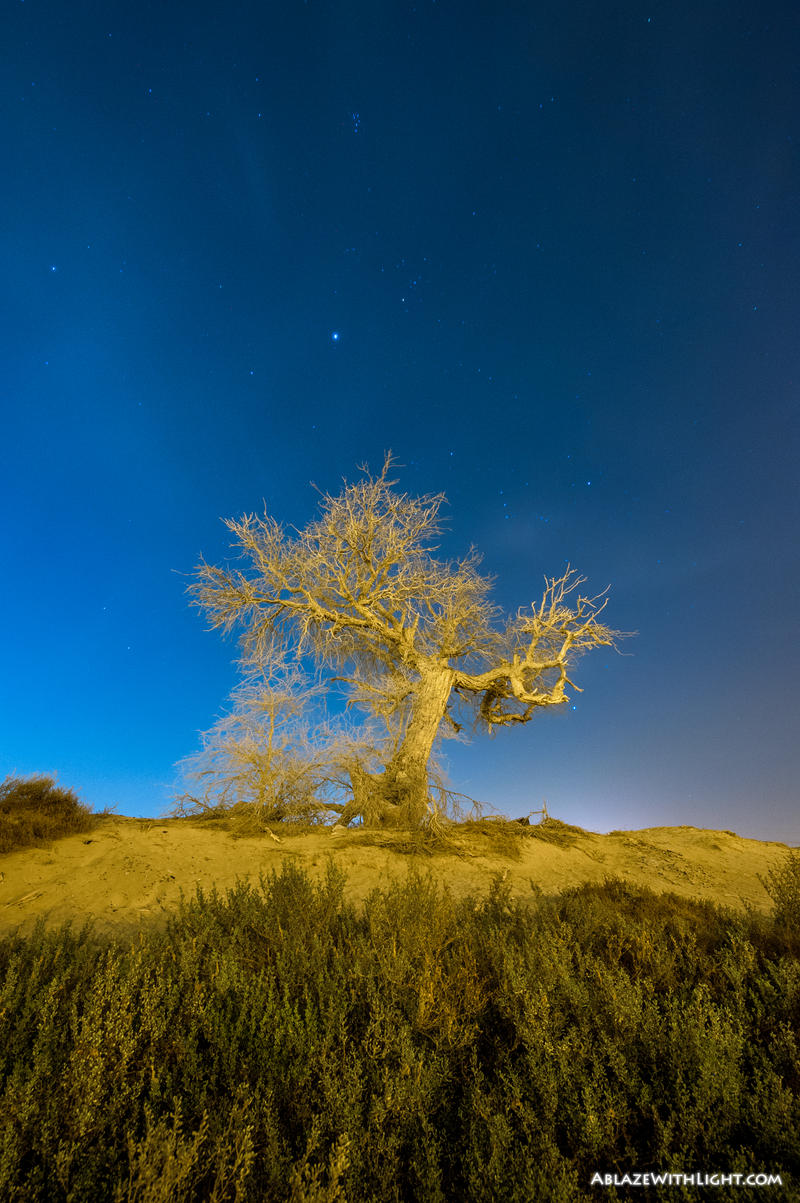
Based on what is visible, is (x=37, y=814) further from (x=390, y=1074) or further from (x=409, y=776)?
(x=390, y=1074)

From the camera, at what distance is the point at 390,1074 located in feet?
7.99

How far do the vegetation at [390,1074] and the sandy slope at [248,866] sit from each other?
3.03m

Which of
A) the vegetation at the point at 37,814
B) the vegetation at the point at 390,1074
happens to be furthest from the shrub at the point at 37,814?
the vegetation at the point at 390,1074

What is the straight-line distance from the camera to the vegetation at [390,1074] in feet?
6.51

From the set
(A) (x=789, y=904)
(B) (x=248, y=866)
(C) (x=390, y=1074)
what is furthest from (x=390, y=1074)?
(B) (x=248, y=866)

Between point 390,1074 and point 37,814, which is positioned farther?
point 37,814

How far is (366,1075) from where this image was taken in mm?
2551

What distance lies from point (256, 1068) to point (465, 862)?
7.53 meters

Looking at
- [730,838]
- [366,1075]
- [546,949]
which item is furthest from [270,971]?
[730,838]

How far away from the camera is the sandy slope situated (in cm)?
689

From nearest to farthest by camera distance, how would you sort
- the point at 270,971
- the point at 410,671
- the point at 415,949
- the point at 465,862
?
the point at 270,971
the point at 415,949
the point at 465,862
the point at 410,671

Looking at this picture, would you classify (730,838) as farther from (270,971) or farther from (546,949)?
(270,971)

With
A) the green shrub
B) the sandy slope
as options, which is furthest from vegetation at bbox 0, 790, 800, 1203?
the sandy slope

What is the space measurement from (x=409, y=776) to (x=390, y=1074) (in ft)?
32.6
